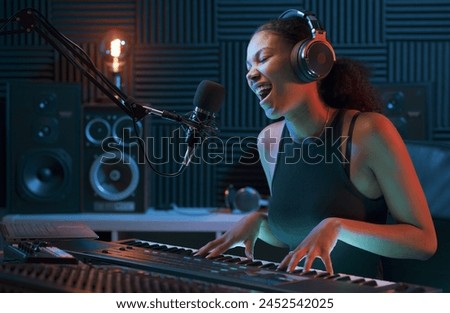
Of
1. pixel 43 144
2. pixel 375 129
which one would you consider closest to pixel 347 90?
pixel 375 129

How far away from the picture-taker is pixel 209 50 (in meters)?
4.64

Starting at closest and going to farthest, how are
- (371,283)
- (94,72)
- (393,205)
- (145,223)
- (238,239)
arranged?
1. (371,283)
2. (94,72)
3. (238,239)
4. (393,205)
5. (145,223)

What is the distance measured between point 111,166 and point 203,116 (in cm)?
239

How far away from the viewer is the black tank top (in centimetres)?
202

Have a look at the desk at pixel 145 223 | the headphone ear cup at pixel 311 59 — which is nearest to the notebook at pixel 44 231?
the headphone ear cup at pixel 311 59

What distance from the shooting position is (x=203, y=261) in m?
1.48

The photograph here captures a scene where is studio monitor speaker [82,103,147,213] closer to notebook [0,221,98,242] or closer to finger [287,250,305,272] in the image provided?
notebook [0,221,98,242]

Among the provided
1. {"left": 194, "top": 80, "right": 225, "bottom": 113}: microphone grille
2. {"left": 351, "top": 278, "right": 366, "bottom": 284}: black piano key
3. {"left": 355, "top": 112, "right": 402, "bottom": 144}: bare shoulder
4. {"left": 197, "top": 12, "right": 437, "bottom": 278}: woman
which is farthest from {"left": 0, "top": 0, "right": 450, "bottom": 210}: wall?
{"left": 351, "top": 278, "right": 366, "bottom": 284}: black piano key

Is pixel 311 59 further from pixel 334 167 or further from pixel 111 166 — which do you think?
pixel 111 166

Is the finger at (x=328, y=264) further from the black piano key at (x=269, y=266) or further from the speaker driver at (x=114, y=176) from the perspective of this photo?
the speaker driver at (x=114, y=176)

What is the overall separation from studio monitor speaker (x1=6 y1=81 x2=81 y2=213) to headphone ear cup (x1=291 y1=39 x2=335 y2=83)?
223 cm

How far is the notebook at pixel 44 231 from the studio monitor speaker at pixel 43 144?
82.9 inches

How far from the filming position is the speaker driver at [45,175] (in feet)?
13.1
